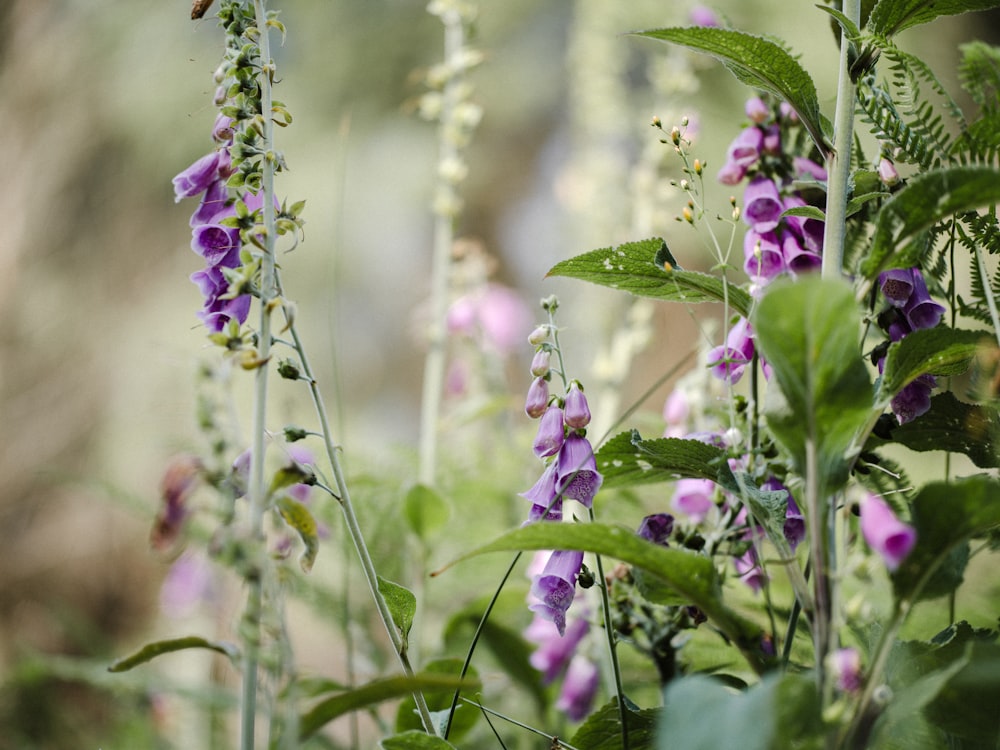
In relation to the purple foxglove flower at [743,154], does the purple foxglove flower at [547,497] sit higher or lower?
lower

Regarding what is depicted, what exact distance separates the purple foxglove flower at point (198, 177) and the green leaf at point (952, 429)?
363mm

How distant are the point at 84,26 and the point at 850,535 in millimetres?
2680

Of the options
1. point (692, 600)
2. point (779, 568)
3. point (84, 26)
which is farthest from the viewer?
point (84, 26)

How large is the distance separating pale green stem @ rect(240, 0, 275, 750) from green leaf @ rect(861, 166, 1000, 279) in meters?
0.26

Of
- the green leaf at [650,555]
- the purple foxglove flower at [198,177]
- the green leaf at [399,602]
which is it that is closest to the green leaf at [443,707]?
the green leaf at [399,602]

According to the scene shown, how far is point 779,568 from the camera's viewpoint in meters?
0.75

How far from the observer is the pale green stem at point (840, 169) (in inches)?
15.4

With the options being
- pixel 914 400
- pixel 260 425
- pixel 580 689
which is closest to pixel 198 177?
pixel 260 425

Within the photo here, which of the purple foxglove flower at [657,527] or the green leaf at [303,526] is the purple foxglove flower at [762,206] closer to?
the purple foxglove flower at [657,527]

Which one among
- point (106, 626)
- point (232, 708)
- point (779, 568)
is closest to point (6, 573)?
point (106, 626)

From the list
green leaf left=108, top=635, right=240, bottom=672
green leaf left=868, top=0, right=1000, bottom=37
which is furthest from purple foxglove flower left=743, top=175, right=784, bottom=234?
green leaf left=108, top=635, right=240, bottom=672

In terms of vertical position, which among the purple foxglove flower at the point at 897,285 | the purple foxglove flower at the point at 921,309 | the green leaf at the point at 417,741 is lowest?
the green leaf at the point at 417,741

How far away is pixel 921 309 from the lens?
43cm

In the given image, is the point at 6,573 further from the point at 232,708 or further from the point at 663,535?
the point at 663,535
